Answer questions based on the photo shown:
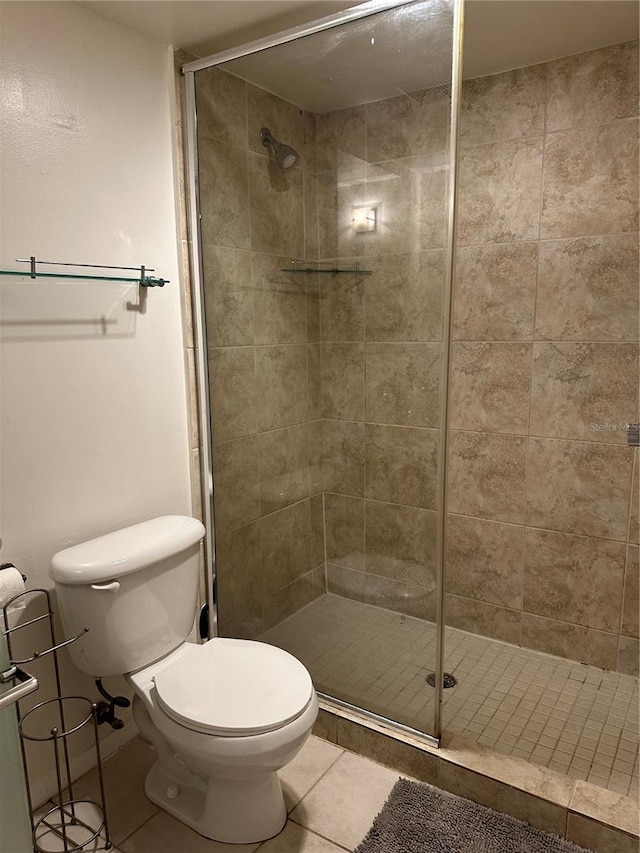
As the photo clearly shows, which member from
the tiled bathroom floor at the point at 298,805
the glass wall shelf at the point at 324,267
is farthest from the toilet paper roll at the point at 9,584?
the glass wall shelf at the point at 324,267

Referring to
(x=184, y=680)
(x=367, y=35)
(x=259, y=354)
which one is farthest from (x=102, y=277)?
(x=184, y=680)

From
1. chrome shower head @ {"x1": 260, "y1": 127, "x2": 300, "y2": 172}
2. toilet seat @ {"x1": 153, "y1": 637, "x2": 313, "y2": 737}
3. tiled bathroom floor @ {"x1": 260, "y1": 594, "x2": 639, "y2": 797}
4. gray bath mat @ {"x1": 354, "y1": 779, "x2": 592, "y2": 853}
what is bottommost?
gray bath mat @ {"x1": 354, "y1": 779, "x2": 592, "y2": 853}

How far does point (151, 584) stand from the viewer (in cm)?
166

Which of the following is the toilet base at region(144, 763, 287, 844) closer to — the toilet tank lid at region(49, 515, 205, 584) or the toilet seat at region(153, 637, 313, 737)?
the toilet seat at region(153, 637, 313, 737)

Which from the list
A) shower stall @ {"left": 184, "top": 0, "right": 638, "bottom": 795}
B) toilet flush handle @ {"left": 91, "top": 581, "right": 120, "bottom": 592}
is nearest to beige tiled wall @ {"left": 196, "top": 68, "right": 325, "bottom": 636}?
shower stall @ {"left": 184, "top": 0, "right": 638, "bottom": 795}

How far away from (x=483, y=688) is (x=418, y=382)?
1165 mm

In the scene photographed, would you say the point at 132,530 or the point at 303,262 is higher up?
the point at 303,262

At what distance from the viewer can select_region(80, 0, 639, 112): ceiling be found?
1.60 m

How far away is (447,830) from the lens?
5.20 ft

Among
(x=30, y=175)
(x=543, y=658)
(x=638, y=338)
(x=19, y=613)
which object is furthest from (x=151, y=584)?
(x=638, y=338)

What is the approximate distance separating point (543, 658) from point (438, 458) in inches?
44.8

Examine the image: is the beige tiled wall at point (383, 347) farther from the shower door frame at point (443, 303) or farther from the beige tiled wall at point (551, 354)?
the beige tiled wall at point (551, 354)

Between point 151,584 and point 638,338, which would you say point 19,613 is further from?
point 638,338

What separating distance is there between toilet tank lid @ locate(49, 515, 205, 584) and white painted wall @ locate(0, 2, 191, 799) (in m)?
0.12
